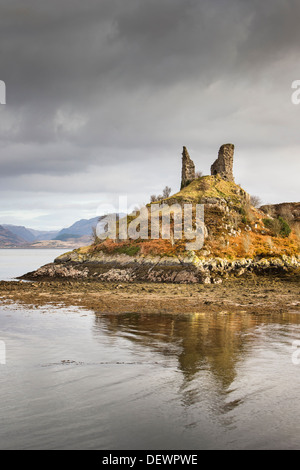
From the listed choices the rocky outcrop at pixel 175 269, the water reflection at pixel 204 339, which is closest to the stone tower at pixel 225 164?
the rocky outcrop at pixel 175 269

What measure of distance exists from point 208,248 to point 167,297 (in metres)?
16.4

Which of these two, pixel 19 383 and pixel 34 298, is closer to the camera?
pixel 19 383

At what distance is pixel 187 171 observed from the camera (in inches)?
2245

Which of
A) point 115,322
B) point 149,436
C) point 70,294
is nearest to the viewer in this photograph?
point 149,436

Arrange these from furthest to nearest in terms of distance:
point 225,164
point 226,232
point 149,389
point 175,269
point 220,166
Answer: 1. point 220,166
2. point 225,164
3. point 226,232
4. point 175,269
5. point 149,389

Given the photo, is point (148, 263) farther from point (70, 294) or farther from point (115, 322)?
point (115, 322)

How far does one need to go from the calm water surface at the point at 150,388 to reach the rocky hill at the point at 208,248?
74.4 feet

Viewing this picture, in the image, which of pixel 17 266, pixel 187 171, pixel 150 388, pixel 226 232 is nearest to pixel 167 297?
pixel 150 388

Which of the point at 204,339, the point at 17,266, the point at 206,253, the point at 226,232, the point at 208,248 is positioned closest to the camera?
the point at 204,339

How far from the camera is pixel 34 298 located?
26.1m
